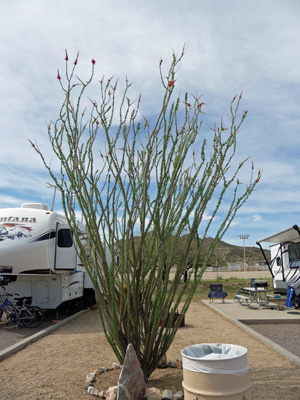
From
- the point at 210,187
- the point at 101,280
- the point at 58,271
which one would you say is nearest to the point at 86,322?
the point at 58,271

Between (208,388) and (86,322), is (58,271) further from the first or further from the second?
(208,388)

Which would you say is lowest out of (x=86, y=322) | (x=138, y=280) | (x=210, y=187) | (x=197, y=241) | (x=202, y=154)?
(x=86, y=322)

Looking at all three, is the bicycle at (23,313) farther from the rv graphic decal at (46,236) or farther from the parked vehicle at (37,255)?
the rv graphic decal at (46,236)

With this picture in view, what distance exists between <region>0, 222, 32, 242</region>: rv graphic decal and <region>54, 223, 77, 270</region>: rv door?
769 mm

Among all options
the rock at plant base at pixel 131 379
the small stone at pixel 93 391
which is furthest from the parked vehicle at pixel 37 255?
the rock at plant base at pixel 131 379

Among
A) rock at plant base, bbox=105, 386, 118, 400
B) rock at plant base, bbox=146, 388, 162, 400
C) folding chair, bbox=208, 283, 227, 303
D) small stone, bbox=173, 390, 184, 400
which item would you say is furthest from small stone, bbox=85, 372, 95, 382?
folding chair, bbox=208, 283, 227, 303

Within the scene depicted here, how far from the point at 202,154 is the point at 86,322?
6822 millimetres

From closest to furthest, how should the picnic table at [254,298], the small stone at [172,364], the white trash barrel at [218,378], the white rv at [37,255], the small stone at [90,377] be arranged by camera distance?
1. the white trash barrel at [218,378]
2. the small stone at [90,377]
3. the small stone at [172,364]
4. the white rv at [37,255]
5. the picnic table at [254,298]

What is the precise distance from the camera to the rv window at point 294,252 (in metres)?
13.7

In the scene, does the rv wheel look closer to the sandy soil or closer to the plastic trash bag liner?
the sandy soil

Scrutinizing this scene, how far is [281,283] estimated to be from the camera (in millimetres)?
14430

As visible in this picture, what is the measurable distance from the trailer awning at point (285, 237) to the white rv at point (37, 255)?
703 cm

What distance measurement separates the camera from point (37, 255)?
31.8 feet

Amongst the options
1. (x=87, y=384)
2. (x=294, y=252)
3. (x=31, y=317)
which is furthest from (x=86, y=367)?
(x=294, y=252)
